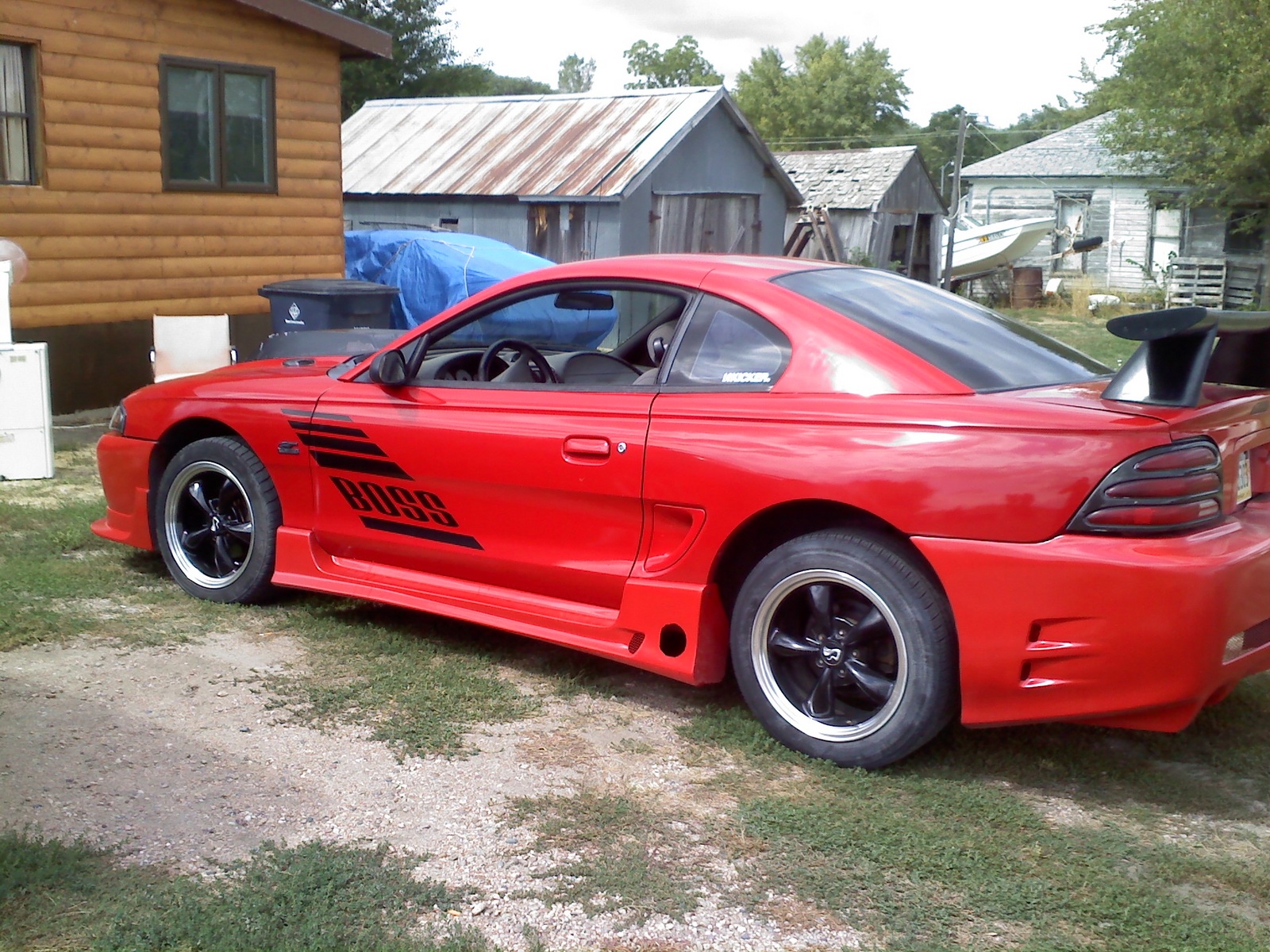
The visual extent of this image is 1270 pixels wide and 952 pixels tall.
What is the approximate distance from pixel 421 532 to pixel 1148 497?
2.59 meters

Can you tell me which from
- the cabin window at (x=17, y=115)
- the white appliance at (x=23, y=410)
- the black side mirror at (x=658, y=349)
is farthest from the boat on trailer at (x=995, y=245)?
the black side mirror at (x=658, y=349)

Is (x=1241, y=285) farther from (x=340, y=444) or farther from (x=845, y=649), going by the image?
(x=845, y=649)

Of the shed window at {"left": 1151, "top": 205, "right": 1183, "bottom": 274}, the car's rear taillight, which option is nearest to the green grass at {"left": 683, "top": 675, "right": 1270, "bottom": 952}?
the car's rear taillight

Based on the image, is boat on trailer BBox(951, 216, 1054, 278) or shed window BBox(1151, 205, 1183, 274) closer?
boat on trailer BBox(951, 216, 1054, 278)

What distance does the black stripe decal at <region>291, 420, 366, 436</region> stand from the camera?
16.2 feet

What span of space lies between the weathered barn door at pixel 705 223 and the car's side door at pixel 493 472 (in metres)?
14.2

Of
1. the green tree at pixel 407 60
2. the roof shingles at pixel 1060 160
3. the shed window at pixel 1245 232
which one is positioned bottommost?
the shed window at pixel 1245 232

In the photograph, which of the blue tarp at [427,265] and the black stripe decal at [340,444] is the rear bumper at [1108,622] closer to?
the black stripe decal at [340,444]

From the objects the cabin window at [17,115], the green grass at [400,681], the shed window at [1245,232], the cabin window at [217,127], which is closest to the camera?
the green grass at [400,681]

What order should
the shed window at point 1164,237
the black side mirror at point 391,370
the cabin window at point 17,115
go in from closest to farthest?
the black side mirror at point 391,370 → the cabin window at point 17,115 → the shed window at point 1164,237

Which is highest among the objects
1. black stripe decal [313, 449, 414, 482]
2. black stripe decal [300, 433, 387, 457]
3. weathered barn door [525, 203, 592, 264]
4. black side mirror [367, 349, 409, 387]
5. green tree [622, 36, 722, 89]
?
green tree [622, 36, 722, 89]

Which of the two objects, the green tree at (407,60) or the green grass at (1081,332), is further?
the green tree at (407,60)

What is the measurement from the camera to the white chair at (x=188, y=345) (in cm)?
1105

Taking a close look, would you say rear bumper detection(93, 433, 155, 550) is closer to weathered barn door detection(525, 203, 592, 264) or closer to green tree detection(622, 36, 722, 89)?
weathered barn door detection(525, 203, 592, 264)
